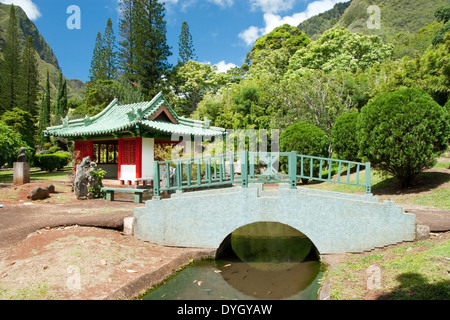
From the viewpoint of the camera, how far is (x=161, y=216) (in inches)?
255

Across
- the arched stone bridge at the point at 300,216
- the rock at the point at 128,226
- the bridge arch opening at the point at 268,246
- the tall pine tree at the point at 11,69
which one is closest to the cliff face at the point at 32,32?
the tall pine tree at the point at 11,69

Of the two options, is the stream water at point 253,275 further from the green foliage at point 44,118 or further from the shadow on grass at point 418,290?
the green foliage at point 44,118

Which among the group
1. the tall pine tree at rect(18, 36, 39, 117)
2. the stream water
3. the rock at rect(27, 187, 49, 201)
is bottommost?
the stream water

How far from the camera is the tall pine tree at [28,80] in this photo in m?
29.5

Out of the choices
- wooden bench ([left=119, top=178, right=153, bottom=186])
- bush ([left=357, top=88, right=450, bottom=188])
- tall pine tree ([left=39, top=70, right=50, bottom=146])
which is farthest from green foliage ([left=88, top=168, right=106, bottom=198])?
tall pine tree ([left=39, top=70, right=50, bottom=146])

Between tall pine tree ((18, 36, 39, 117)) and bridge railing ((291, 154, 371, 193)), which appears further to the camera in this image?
tall pine tree ((18, 36, 39, 117))

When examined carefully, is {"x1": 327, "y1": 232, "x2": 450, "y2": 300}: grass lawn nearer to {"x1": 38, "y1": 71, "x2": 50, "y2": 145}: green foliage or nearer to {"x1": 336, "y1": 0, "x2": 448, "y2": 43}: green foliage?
{"x1": 38, "y1": 71, "x2": 50, "y2": 145}: green foliage

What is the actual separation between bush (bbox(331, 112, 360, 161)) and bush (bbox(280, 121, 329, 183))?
2.03 feet

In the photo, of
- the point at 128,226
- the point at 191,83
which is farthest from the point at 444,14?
the point at 128,226

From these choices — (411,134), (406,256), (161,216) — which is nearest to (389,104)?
(411,134)

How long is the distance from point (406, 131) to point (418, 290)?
259 inches

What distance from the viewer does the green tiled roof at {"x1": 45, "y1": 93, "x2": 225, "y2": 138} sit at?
12219mm

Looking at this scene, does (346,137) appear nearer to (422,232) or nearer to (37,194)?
(422,232)

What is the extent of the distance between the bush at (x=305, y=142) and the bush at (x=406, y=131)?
14.8 feet
